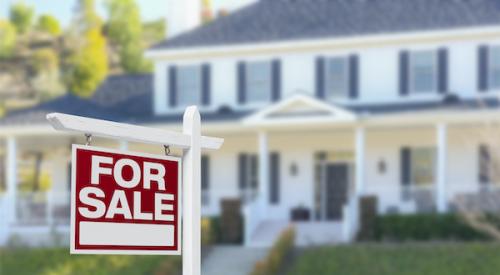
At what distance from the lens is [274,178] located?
27.5m

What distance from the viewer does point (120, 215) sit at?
23.2 feet

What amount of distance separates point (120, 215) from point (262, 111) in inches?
733

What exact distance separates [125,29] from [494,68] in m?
48.4

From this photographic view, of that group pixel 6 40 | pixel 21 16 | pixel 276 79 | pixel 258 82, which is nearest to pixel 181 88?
pixel 258 82

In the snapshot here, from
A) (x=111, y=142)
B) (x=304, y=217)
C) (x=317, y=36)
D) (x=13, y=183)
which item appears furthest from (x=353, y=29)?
(x=13, y=183)

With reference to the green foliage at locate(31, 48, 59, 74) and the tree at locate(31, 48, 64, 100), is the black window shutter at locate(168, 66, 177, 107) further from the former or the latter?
the green foliage at locate(31, 48, 59, 74)

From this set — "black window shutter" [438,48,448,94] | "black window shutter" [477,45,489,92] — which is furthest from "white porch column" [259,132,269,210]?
"black window shutter" [477,45,489,92]

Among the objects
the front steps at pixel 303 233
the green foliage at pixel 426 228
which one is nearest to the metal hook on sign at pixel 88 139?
the front steps at pixel 303 233

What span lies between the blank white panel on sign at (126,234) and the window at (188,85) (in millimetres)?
20925

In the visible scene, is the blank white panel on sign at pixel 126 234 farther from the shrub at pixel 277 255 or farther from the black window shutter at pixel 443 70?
the black window shutter at pixel 443 70

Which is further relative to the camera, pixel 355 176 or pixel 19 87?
pixel 19 87

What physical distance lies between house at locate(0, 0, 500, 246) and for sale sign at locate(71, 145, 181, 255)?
Answer: 16.8 m

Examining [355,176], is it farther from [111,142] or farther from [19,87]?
[19,87]

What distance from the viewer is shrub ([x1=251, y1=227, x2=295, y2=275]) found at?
819 inches
